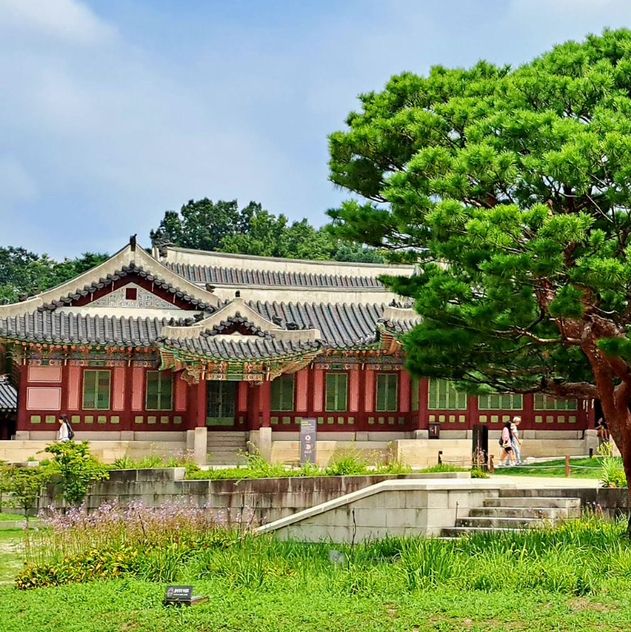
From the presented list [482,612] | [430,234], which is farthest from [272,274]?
[482,612]

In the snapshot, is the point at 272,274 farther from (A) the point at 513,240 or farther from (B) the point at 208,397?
(A) the point at 513,240

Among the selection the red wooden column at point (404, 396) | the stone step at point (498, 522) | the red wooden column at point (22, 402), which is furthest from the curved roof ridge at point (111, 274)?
the stone step at point (498, 522)

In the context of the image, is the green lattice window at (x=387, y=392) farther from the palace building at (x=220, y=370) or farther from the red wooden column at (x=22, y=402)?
the red wooden column at (x=22, y=402)

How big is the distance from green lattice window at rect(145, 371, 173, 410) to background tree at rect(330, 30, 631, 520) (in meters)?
20.6

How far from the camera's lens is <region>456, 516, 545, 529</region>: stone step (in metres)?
19.6

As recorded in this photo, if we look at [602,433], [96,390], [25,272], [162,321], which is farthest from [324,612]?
[25,272]

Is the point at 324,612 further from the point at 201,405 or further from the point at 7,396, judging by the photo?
the point at 7,396

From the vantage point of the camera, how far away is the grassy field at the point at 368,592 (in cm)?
1252

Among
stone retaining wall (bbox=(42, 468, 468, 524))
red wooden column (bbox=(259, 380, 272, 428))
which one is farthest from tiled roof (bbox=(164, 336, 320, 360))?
stone retaining wall (bbox=(42, 468, 468, 524))

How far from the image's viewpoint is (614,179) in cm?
1457

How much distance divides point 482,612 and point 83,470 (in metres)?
16.0

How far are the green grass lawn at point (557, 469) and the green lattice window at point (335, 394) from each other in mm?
8266

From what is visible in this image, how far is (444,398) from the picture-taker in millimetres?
39312

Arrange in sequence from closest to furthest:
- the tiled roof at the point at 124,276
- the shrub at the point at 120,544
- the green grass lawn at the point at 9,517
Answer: the shrub at the point at 120,544 < the green grass lawn at the point at 9,517 < the tiled roof at the point at 124,276
